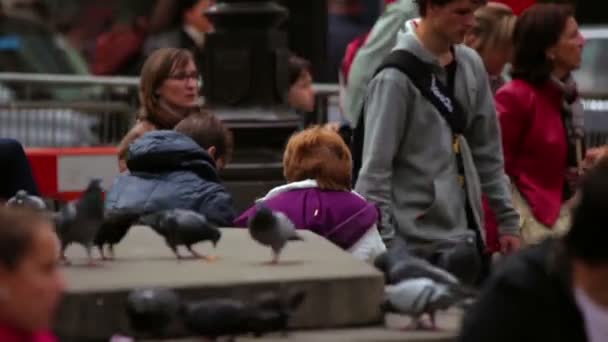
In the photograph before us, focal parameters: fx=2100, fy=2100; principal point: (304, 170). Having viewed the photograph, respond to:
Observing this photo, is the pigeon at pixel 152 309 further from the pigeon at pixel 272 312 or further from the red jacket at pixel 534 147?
the red jacket at pixel 534 147

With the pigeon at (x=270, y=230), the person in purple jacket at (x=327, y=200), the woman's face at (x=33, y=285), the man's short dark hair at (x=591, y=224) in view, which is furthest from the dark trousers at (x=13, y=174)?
the man's short dark hair at (x=591, y=224)

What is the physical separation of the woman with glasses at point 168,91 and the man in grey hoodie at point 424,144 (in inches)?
81.0

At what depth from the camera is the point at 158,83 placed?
1004cm

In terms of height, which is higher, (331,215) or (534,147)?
(331,215)

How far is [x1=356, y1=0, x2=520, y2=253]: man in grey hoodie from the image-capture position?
311 inches

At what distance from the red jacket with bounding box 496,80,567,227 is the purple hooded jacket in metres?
1.59

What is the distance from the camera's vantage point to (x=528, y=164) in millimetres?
9250

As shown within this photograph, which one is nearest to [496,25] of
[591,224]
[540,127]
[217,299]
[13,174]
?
[540,127]

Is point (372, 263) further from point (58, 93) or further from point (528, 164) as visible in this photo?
point (58, 93)

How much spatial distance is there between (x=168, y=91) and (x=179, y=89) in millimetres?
60

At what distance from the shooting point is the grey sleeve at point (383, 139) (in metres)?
7.88

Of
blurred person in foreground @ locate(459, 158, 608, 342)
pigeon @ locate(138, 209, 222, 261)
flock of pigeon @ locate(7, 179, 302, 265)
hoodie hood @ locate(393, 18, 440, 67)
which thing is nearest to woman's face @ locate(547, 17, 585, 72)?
hoodie hood @ locate(393, 18, 440, 67)

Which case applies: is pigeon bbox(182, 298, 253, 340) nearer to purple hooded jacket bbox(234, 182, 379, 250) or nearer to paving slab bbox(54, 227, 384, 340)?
paving slab bbox(54, 227, 384, 340)

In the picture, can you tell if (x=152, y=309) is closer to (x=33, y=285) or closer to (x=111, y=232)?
(x=33, y=285)
